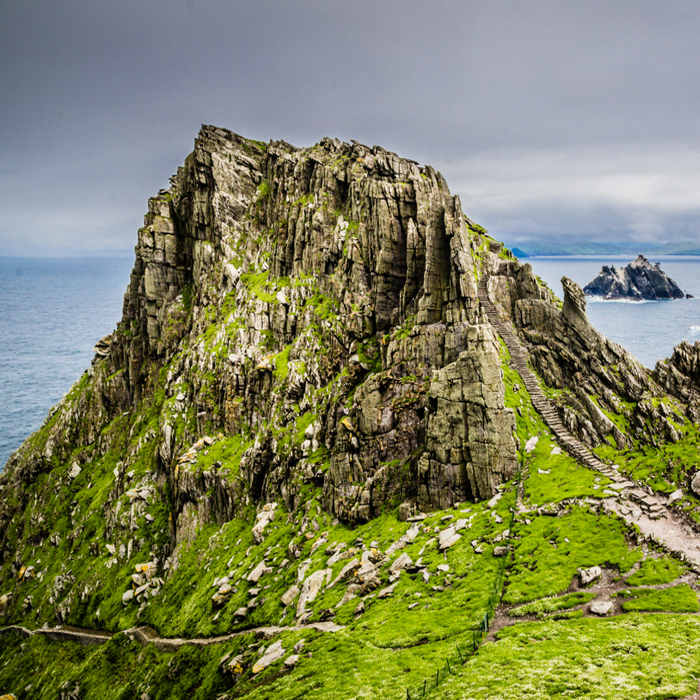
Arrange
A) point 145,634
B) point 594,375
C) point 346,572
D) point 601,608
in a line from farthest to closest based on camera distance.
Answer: point 145,634 < point 594,375 < point 346,572 < point 601,608

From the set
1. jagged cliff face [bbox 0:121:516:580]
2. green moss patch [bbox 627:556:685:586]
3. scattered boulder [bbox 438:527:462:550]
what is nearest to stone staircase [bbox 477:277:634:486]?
jagged cliff face [bbox 0:121:516:580]

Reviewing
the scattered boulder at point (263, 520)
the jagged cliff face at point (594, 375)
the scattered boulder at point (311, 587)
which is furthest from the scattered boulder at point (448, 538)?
the scattered boulder at point (263, 520)

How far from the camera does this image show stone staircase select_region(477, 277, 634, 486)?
4553 centimetres

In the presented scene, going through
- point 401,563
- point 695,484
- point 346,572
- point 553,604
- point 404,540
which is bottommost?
point 346,572

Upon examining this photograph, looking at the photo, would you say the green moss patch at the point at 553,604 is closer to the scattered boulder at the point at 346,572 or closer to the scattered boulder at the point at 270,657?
the scattered boulder at the point at 346,572

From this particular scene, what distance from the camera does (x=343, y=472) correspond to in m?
59.9

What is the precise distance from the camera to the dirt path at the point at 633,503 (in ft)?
109

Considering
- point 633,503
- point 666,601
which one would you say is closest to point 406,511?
point 633,503

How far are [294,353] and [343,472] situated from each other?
29.0 m

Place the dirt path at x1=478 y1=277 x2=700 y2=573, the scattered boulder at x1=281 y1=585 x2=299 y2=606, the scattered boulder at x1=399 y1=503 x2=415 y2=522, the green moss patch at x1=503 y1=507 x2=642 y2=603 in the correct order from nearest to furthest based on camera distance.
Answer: the green moss patch at x1=503 y1=507 x2=642 y2=603 < the dirt path at x1=478 y1=277 x2=700 y2=573 < the scattered boulder at x1=281 y1=585 x2=299 y2=606 < the scattered boulder at x1=399 y1=503 x2=415 y2=522

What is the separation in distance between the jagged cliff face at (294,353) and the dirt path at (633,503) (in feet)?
23.9

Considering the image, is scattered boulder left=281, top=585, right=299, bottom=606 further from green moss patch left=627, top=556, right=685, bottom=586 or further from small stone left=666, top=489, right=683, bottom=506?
small stone left=666, top=489, right=683, bottom=506

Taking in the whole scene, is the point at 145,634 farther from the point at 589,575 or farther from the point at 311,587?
the point at 589,575

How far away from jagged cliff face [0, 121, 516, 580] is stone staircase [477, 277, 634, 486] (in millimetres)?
5952
